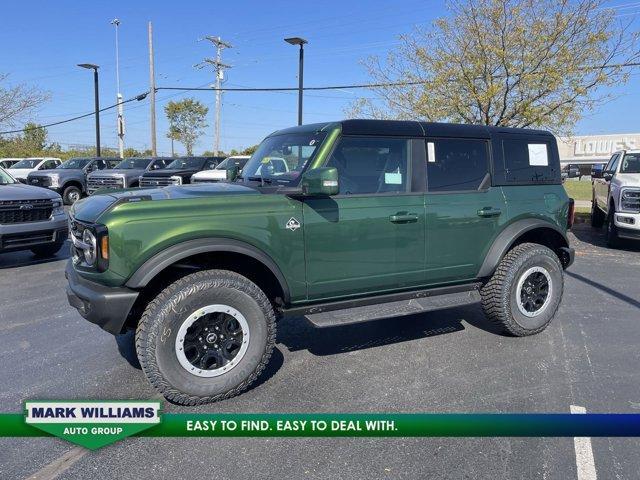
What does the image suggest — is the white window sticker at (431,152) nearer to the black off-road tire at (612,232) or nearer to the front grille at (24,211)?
the front grille at (24,211)

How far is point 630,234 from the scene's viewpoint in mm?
9742

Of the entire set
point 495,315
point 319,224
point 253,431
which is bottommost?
point 495,315

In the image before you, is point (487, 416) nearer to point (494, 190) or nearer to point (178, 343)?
point (178, 343)

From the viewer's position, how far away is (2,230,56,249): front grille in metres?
7.50

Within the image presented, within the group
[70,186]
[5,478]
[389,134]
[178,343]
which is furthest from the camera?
[70,186]

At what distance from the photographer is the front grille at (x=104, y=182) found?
1708 centimetres

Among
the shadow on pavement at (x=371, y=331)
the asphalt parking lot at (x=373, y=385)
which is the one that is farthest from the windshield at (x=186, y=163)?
the shadow on pavement at (x=371, y=331)

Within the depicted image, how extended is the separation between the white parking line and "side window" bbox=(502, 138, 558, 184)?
99.7 inches

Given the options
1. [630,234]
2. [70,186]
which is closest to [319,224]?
[630,234]

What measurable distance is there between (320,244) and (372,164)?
0.88 m

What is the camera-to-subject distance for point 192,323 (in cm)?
347

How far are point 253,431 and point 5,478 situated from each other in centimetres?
208


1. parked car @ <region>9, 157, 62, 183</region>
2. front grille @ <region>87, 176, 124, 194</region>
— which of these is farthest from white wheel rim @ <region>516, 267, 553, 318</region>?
parked car @ <region>9, 157, 62, 183</region>

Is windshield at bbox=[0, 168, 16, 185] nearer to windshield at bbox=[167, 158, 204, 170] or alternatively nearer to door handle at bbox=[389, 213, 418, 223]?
door handle at bbox=[389, 213, 418, 223]
